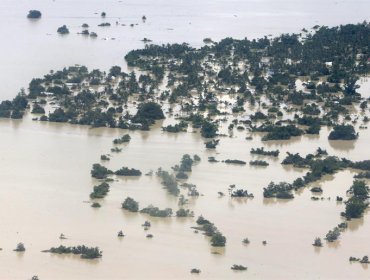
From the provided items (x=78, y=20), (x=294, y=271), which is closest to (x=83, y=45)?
(x=78, y=20)

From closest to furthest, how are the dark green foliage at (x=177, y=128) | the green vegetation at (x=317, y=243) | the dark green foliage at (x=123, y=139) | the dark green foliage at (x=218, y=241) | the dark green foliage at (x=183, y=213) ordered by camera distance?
1. the dark green foliage at (x=218, y=241)
2. the green vegetation at (x=317, y=243)
3. the dark green foliage at (x=183, y=213)
4. the dark green foliage at (x=123, y=139)
5. the dark green foliage at (x=177, y=128)

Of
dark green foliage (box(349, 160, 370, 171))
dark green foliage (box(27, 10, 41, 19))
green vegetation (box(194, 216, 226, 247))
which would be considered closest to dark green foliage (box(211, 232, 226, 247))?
green vegetation (box(194, 216, 226, 247))

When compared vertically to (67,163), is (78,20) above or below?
above

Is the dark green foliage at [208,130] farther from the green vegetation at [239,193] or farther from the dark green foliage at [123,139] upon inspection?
the green vegetation at [239,193]

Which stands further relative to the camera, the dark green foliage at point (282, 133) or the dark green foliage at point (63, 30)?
the dark green foliage at point (63, 30)

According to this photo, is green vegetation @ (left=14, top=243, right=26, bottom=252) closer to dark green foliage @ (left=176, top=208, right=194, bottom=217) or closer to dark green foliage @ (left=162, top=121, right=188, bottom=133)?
dark green foliage @ (left=176, top=208, right=194, bottom=217)

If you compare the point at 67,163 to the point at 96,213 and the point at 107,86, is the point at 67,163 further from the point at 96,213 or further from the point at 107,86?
the point at 107,86

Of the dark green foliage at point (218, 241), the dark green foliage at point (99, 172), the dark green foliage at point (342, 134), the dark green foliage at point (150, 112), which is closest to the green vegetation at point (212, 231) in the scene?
the dark green foliage at point (218, 241)
